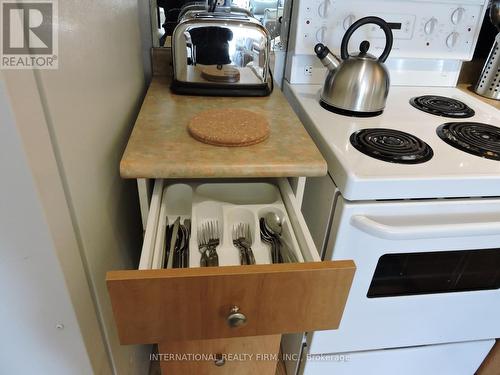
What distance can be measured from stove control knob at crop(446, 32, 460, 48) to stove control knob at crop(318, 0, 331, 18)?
17.2 inches

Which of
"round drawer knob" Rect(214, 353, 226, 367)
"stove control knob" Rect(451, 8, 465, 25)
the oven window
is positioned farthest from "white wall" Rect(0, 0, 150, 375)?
"stove control knob" Rect(451, 8, 465, 25)

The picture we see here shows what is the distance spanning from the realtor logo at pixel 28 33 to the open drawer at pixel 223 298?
0.30 m

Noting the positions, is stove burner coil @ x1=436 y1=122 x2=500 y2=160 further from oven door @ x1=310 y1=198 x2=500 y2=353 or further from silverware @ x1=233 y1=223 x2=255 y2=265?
silverware @ x1=233 y1=223 x2=255 y2=265

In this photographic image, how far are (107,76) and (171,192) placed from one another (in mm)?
311

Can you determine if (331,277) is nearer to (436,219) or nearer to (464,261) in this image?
(436,219)

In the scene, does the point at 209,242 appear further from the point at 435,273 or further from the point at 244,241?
the point at 435,273

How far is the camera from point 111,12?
77 centimetres

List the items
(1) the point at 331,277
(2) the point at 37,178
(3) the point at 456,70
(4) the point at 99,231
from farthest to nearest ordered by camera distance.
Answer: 1. (3) the point at 456,70
2. (4) the point at 99,231
3. (1) the point at 331,277
4. (2) the point at 37,178

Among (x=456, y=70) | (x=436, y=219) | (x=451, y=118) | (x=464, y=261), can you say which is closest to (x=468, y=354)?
(x=464, y=261)

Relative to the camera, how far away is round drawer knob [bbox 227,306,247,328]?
60 cm

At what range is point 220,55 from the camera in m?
1.00

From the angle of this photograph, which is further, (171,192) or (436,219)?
(171,192)

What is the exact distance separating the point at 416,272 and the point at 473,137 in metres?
0.37

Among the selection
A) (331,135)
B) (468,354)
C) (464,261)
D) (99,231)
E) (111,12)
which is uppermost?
(111,12)
